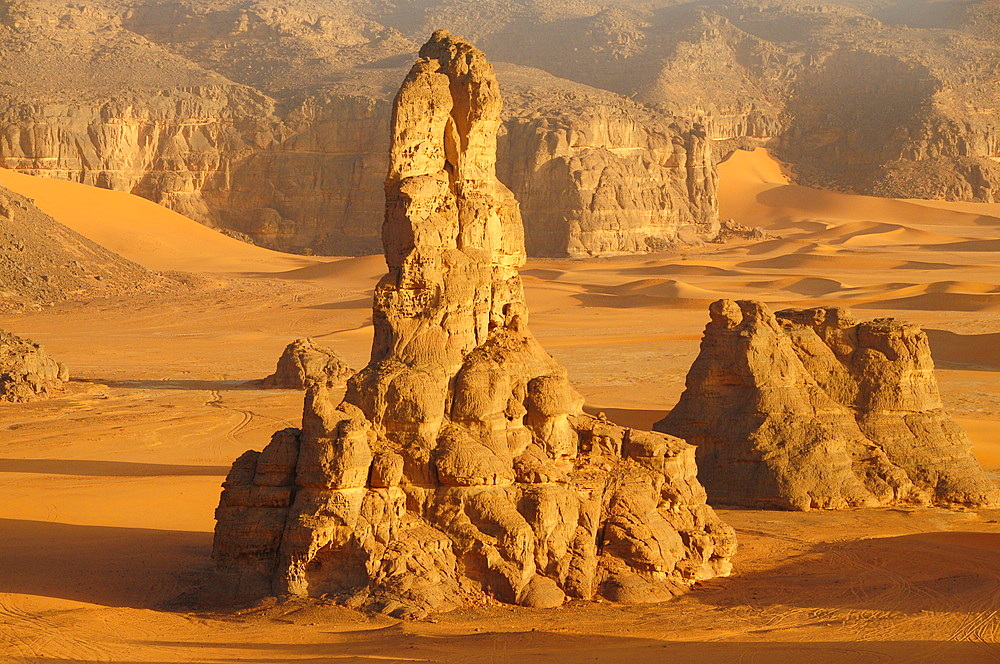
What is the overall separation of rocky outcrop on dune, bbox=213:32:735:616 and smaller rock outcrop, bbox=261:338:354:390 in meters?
13.7

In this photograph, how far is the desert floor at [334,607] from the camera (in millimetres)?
9094

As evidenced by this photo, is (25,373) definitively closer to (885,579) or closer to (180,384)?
(180,384)

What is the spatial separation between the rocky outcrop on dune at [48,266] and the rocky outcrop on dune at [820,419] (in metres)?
29.5

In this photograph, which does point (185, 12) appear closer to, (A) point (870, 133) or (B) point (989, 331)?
(A) point (870, 133)

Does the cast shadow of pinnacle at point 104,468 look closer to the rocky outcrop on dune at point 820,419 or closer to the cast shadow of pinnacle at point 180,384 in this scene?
the rocky outcrop on dune at point 820,419

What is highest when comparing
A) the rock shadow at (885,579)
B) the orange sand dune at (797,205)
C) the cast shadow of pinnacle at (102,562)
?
the orange sand dune at (797,205)

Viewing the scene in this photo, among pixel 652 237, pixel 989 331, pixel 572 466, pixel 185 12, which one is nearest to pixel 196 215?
pixel 652 237

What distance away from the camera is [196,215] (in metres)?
65.1

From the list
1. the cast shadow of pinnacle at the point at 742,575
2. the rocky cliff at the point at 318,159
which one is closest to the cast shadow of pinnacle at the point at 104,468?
the cast shadow of pinnacle at the point at 742,575

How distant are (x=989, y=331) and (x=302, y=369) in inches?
814

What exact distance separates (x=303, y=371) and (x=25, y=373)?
518cm

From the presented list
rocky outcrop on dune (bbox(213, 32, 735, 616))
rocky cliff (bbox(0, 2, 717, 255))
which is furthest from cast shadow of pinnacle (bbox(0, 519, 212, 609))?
rocky cliff (bbox(0, 2, 717, 255))

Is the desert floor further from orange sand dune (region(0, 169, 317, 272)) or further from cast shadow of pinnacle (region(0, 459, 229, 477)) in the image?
orange sand dune (region(0, 169, 317, 272))

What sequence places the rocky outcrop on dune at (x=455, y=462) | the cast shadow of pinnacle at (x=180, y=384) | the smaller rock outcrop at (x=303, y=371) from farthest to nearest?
the cast shadow of pinnacle at (x=180, y=384)
the smaller rock outcrop at (x=303, y=371)
the rocky outcrop on dune at (x=455, y=462)
